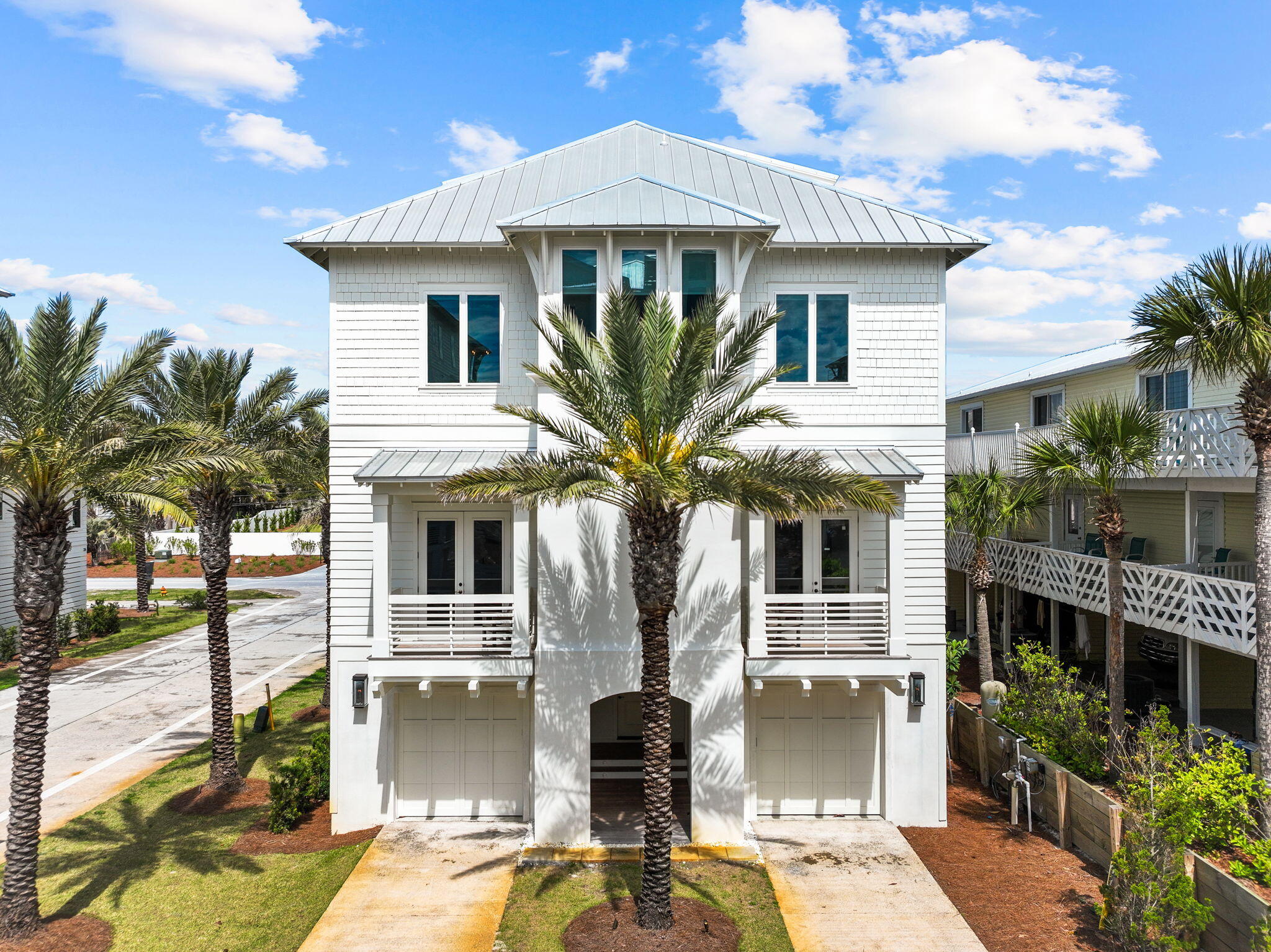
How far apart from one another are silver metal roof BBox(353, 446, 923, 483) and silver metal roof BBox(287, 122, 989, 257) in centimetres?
348

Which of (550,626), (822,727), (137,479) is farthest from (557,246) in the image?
(822,727)

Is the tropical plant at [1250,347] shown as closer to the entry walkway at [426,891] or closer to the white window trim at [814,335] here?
the white window trim at [814,335]

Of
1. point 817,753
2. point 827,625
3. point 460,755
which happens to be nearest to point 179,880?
point 460,755

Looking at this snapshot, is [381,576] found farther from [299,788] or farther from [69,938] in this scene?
[69,938]

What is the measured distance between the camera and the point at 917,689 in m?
14.1

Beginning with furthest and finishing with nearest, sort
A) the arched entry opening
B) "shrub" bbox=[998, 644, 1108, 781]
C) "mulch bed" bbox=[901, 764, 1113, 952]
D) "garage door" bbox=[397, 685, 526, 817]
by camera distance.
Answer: "garage door" bbox=[397, 685, 526, 817]
"shrub" bbox=[998, 644, 1108, 781]
the arched entry opening
"mulch bed" bbox=[901, 764, 1113, 952]

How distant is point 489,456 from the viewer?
1405 cm

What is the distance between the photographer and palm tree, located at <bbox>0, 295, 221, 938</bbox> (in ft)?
35.6

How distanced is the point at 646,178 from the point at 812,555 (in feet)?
22.8

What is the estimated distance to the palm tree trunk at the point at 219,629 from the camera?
51.3 ft

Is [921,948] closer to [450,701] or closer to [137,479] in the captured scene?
[450,701]

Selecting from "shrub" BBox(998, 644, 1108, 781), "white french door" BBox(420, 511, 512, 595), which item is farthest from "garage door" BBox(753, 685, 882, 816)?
"white french door" BBox(420, 511, 512, 595)

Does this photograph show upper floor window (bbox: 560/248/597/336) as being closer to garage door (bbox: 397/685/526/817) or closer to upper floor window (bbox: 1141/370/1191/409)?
garage door (bbox: 397/685/526/817)

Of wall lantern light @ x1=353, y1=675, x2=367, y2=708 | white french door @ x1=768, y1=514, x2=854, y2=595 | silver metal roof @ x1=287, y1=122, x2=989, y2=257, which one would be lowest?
wall lantern light @ x1=353, y1=675, x2=367, y2=708
